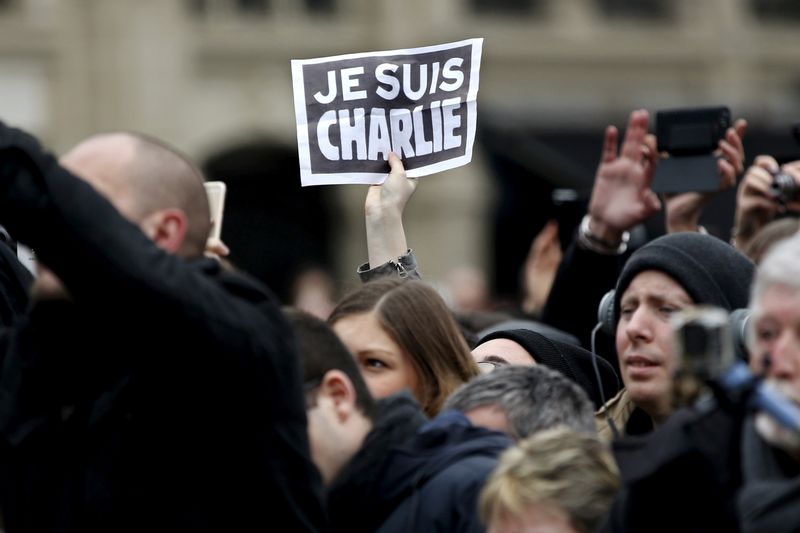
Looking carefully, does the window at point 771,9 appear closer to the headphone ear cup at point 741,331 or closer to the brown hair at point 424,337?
the brown hair at point 424,337

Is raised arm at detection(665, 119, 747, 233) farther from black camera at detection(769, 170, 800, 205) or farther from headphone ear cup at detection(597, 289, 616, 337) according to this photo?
headphone ear cup at detection(597, 289, 616, 337)

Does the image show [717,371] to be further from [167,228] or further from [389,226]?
[389,226]

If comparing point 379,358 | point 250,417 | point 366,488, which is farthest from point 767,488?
point 379,358

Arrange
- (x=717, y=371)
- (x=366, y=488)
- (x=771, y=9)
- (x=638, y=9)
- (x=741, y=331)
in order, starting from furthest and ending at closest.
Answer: (x=771, y=9), (x=638, y=9), (x=741, y=331), (x=366, y=488), (x=717, y=371)

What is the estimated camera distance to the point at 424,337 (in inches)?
182

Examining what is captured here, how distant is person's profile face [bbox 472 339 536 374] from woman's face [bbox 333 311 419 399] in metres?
0.50

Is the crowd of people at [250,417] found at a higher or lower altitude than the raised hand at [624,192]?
higher

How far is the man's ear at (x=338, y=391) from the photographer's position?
386 cm

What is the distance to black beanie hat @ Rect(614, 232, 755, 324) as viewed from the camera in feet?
15.0

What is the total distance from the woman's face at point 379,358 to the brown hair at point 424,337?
1 cm

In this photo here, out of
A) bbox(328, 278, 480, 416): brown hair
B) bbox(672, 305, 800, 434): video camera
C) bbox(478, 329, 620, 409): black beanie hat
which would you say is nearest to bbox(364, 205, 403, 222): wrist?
bbox(328, 278, 480, 416): brown hair

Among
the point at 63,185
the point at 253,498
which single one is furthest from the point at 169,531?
the point at 63,185

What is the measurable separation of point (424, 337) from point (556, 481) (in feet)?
3.91

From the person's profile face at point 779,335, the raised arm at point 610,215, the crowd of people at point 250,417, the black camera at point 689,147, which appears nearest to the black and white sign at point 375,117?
the raised arm at point 610,215
